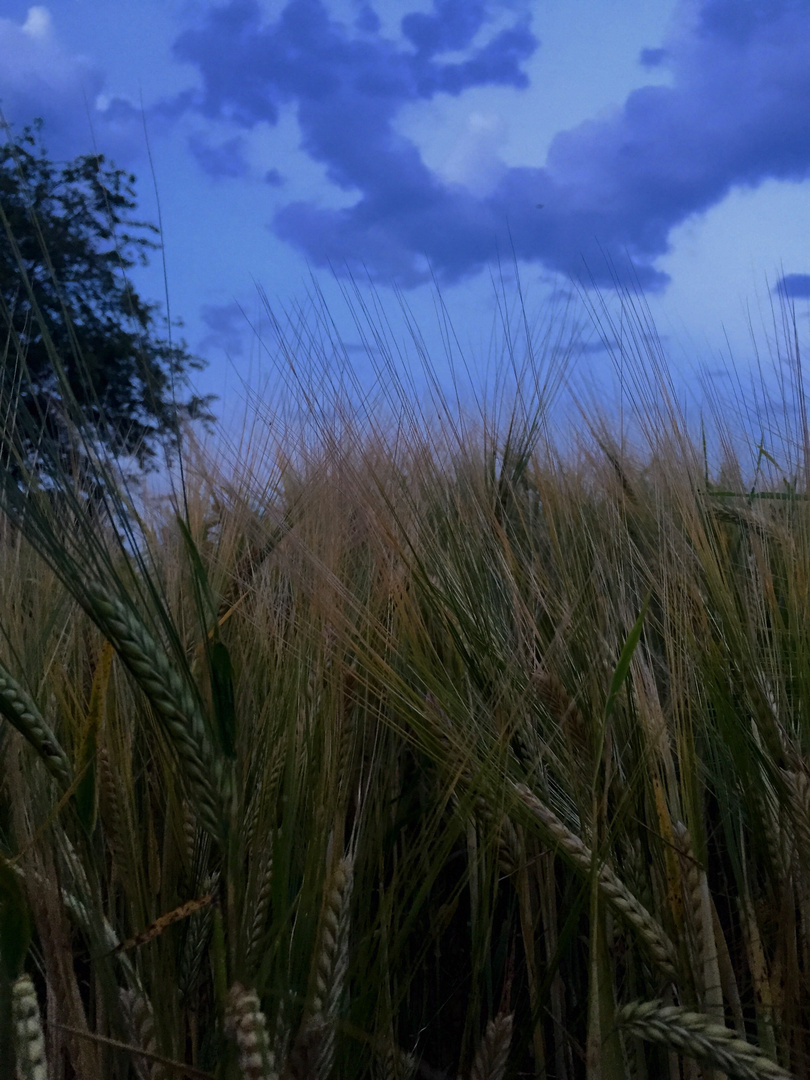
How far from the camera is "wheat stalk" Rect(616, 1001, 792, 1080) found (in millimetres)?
618

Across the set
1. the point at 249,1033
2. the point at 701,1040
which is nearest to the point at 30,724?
the point at 249,1033

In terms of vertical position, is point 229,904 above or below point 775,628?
below

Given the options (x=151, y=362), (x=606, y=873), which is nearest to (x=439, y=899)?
(x=606, y=873)

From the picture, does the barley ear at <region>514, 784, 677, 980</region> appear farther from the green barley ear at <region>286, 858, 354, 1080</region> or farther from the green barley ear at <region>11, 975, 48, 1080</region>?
the green barley ear at <region>11, 975, 48, 1080</region>

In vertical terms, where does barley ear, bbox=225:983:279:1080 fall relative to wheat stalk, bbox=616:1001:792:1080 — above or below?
above

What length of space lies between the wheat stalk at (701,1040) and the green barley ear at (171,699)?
1.10 ft

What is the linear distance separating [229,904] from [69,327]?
1.36ft

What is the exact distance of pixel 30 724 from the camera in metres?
0.67

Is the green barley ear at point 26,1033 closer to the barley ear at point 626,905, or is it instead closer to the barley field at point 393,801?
the barley field at point 393,801

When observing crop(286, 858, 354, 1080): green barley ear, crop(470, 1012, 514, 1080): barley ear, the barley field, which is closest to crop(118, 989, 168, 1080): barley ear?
the barley field

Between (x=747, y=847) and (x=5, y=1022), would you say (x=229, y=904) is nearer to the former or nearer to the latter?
(x=5, y=1022)

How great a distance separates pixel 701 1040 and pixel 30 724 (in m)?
0.54

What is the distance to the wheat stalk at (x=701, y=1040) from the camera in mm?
618

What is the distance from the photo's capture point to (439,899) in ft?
3.80
